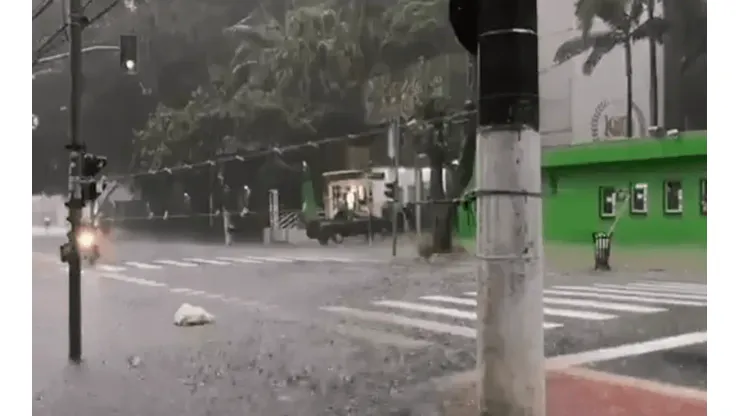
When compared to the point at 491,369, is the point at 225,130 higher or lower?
higher

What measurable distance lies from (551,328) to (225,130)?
1353 millimetres

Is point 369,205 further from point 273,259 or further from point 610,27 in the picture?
point 610,27

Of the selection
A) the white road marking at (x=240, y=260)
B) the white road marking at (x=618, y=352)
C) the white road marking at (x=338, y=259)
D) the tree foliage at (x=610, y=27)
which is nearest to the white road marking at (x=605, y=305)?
the white road marking at (x=618, y=352)

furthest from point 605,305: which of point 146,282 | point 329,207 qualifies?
point 146,282

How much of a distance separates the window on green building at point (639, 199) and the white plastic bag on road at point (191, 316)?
5.18 feet

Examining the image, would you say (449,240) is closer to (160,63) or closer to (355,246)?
(355,246)

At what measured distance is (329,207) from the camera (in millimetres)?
2613

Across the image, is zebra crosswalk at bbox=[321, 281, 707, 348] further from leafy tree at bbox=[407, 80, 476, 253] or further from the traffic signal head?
the traffic signal head

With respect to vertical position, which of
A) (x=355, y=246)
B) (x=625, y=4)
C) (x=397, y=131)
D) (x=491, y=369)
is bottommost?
(x=491, y=369)

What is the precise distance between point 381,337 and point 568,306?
26.4 inches

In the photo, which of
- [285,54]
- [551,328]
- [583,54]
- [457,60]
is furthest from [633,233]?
[285,54]

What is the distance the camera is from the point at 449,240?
2504 mm

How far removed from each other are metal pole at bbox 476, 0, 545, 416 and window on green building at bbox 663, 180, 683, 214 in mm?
870

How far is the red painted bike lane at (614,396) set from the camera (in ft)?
7.85
